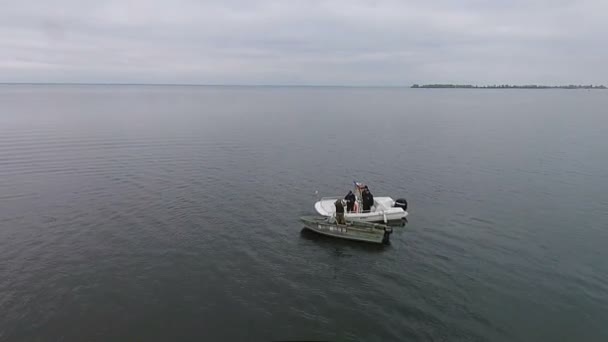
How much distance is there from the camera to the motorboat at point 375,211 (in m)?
30.8

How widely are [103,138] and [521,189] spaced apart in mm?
58321

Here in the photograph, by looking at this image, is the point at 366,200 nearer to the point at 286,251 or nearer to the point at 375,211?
the point at 375,211

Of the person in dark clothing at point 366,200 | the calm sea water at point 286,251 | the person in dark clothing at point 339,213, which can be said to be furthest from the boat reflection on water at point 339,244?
the person in dark clothing at point 366,200

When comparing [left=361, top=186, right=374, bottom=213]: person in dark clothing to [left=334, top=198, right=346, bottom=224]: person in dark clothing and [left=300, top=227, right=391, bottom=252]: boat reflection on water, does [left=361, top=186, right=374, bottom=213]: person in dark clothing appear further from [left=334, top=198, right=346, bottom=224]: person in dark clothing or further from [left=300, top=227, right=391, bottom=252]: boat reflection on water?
[left=300, top=227, right=391, bottom=252]: boat reflection on water

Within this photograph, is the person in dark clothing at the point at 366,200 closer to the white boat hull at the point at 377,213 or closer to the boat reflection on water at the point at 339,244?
the white boat hull at the point at 377,213

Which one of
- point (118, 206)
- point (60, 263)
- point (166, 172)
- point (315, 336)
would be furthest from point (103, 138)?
point (315, 336)

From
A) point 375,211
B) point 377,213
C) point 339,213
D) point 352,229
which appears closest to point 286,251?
point 339,213

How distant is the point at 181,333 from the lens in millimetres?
18047

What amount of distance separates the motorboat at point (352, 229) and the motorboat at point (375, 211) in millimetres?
1228

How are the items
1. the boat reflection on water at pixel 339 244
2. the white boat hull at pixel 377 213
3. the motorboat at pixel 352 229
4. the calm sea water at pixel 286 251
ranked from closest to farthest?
1. the calm sea water at pixel 286 251
2. the boat reflection on water at pixel 339 244
3. the motorboat at pixel 352 229
4. the white boat hull at pixel 377 213

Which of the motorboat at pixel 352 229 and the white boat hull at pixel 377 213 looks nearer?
the motorboat at pixel 352 229

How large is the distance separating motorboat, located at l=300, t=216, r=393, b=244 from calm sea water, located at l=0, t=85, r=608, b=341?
1047 mm

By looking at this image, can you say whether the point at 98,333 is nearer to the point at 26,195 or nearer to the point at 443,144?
the point at 26,195

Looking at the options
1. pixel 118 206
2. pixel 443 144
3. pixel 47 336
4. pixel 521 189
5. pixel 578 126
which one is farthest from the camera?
pixel 578 126
